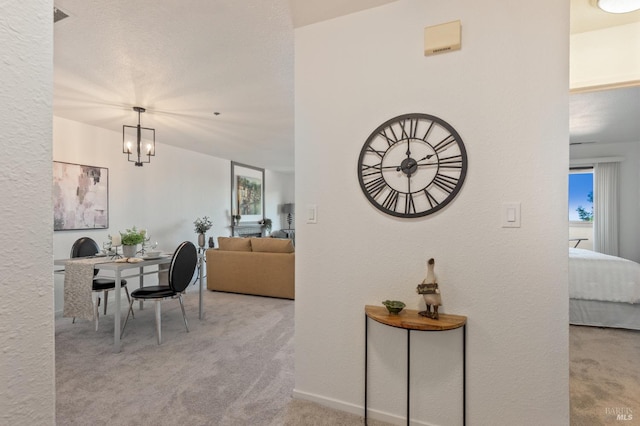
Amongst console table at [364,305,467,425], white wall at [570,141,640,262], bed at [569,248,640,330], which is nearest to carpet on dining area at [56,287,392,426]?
console table at [364,305,467,425]

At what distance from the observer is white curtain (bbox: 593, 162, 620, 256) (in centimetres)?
559

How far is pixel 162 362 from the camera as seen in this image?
2588mm

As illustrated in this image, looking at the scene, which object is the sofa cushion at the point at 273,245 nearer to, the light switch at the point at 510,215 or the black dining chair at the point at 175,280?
the black dining chair at the point at 175,280

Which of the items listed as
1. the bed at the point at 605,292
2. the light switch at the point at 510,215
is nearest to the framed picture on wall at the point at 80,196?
the light switch at the point at 510,215

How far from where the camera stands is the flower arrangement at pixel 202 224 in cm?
591

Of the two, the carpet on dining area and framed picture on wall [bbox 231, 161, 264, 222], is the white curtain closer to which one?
the carpet on dining area

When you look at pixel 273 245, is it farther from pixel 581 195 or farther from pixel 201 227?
pixel 581 195

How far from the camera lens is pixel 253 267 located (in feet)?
15.1

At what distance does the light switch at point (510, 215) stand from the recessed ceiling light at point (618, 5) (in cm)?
144

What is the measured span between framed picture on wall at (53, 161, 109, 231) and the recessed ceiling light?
210 inches

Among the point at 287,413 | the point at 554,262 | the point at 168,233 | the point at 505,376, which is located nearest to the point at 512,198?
the point at 554,262

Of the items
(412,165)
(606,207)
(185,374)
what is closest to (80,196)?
(185,374)

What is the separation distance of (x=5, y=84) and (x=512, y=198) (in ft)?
6.23

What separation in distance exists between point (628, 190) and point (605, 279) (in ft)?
11.3
